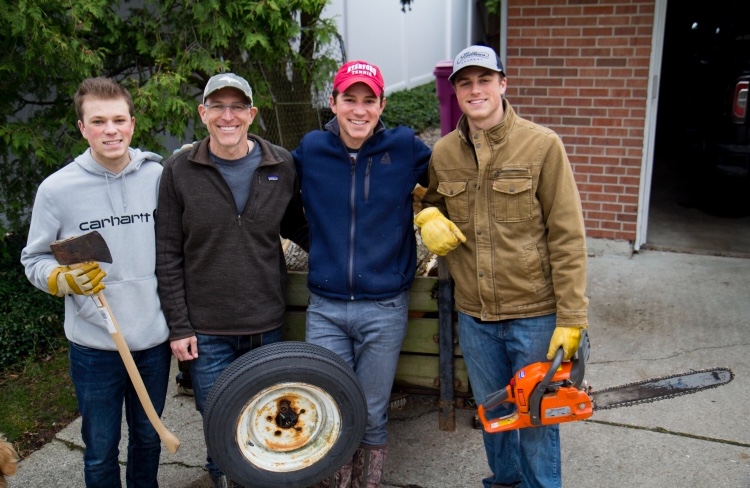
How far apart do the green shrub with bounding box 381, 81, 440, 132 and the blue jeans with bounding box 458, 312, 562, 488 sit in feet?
27.2

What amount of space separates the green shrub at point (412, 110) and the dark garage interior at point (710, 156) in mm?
3758

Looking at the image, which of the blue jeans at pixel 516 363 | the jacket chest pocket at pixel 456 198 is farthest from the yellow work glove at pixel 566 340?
the jacket chest pocket at pixel 456 198

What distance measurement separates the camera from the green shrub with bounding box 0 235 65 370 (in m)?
4.89

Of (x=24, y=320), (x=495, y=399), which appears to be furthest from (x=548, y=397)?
(x=24, y=320)

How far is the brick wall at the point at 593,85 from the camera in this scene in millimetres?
5832

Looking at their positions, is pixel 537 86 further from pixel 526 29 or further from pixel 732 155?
pixel 732 155

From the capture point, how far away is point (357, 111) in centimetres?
281

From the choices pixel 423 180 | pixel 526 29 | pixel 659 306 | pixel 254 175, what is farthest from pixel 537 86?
pixel 254 175

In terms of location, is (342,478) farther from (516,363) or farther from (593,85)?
(593,85)

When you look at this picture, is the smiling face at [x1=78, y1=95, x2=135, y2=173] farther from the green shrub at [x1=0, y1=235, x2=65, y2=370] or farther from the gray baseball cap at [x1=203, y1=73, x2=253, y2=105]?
the green shrub at [x1=0, y1=235, x2=65, y2=370]

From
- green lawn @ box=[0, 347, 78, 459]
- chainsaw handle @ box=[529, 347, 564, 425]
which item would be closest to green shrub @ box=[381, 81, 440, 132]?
green lawn @ box=[0, 347, 78, 459]

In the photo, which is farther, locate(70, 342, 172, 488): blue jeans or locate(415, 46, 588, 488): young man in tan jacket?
locate(70, 342, 172, 488): blue jeans

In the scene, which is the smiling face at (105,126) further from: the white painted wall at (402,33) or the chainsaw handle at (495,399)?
the white painted wall at (402,33)

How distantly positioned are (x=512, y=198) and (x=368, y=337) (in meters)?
0.82
